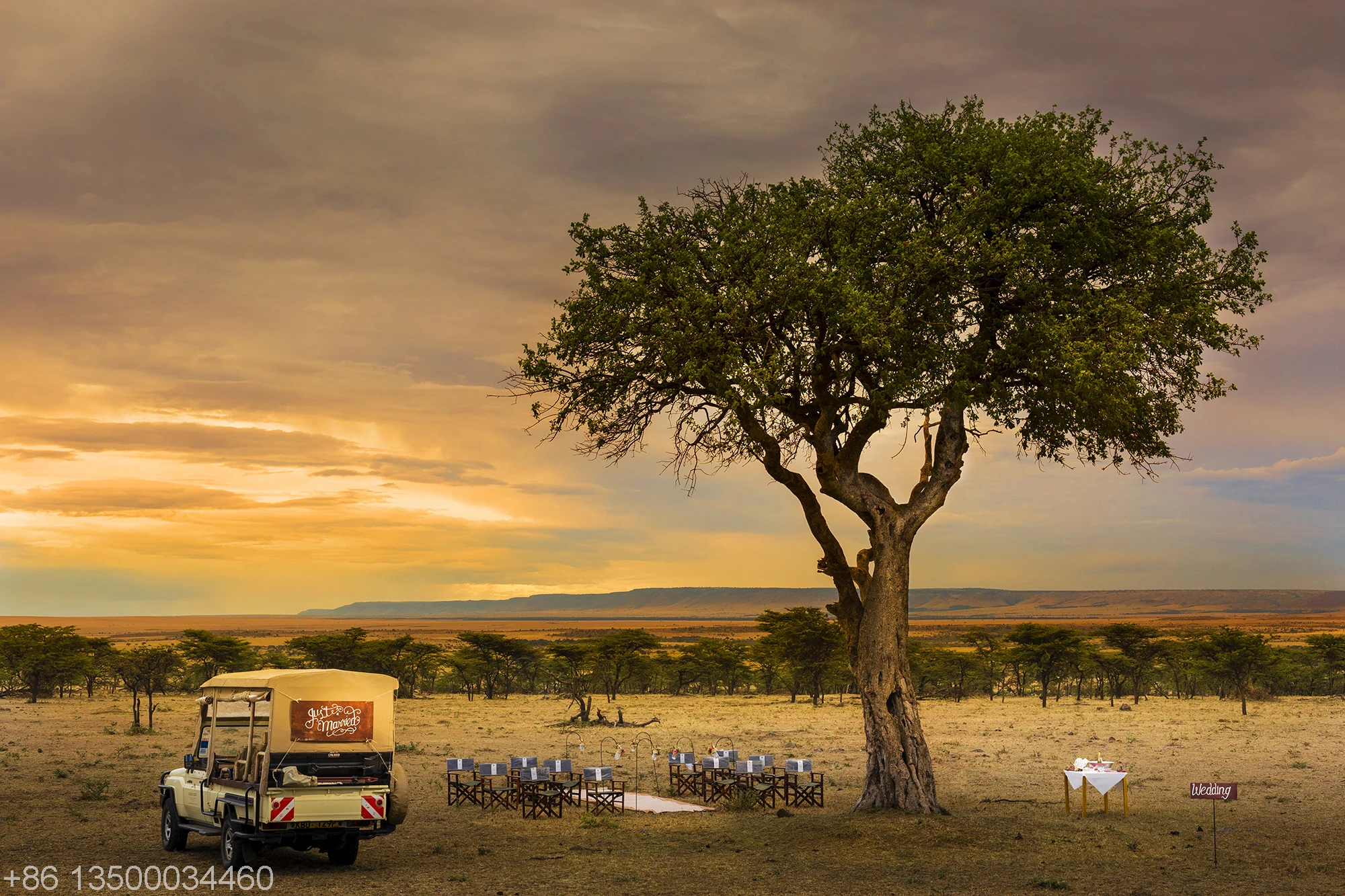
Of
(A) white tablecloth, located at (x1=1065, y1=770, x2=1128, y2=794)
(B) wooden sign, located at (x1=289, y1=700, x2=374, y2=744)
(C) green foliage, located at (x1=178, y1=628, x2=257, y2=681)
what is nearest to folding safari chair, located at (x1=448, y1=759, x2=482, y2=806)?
(B) wooden sign, located at (x1=289, y1=700, x2=374, y2=744)

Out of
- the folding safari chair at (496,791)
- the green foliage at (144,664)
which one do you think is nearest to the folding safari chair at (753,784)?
the folding safari chair at (496,791)

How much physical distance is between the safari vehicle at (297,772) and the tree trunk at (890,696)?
9.56 meters

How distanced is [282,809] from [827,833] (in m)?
9.45

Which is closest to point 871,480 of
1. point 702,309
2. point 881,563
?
point 881,563

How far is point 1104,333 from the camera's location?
20344mm

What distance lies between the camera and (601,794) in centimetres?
2291

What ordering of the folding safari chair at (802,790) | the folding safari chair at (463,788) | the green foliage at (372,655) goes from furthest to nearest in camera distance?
the green foliage at (372,655) < the folding safari chair at (463,788) < the folding safari chair at (802,790)

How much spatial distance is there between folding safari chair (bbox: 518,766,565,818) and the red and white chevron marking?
8.19 m

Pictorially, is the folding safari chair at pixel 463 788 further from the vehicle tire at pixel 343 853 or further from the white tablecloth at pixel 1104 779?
the white tablecloth at pixel 1104 779

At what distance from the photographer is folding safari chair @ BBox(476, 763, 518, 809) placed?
931 inches

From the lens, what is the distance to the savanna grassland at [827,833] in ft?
51.6

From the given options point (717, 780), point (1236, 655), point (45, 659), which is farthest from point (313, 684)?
point (1236, 655)

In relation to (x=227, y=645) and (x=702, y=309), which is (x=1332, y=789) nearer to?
(x=702, y=309)

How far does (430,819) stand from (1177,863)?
1372 centimetres
